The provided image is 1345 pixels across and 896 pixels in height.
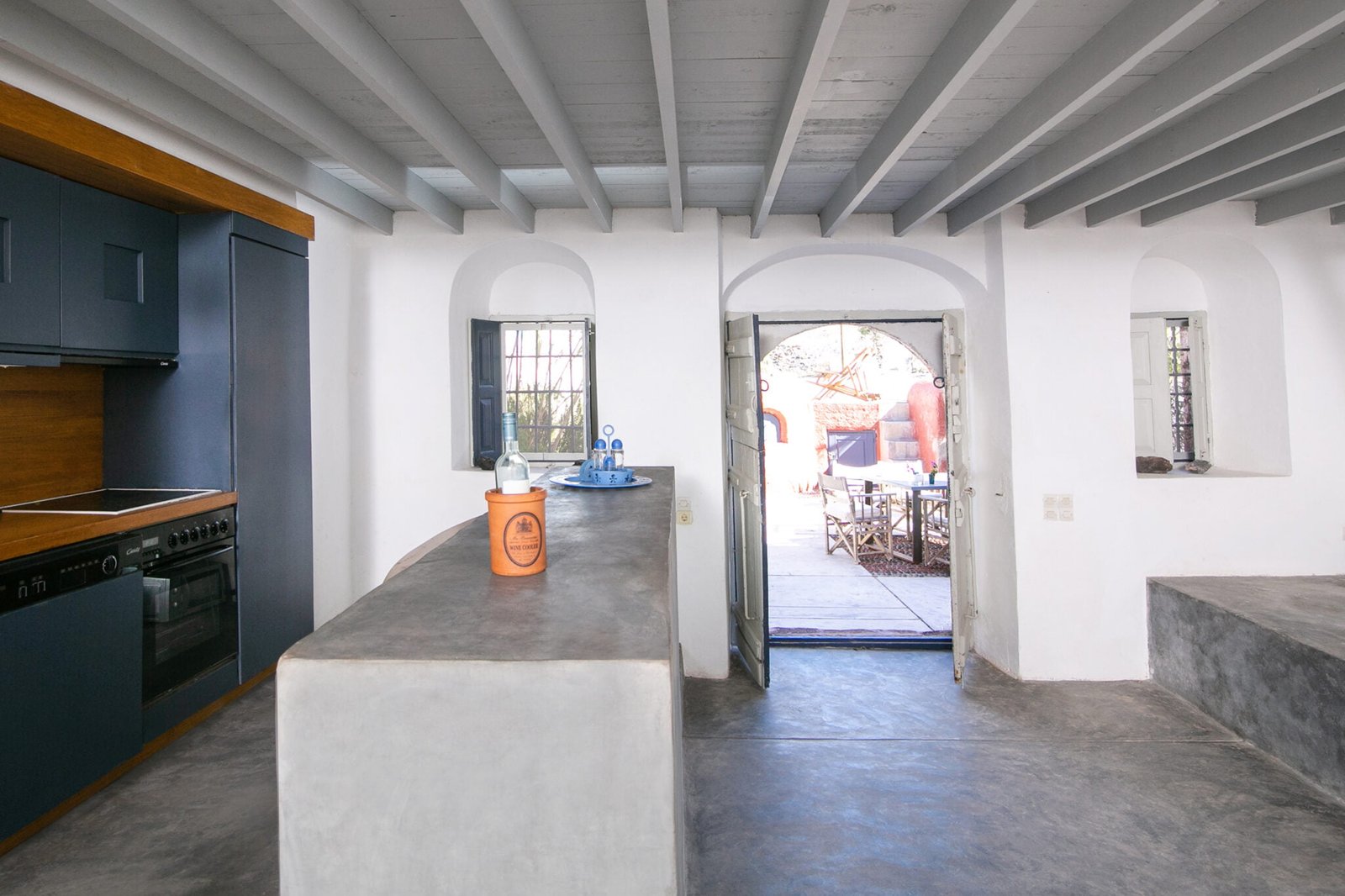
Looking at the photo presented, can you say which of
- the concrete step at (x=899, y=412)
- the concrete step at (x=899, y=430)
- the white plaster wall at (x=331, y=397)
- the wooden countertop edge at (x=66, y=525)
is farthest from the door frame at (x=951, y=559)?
the concrete step at (x=899, y=412)

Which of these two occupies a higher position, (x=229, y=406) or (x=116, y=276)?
(x=116, y=276)

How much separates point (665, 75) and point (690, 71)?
40 cm

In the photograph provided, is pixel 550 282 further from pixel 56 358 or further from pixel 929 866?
pixel 929 866

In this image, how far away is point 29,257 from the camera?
2.64 meters

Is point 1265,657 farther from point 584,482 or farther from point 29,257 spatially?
point 29,257

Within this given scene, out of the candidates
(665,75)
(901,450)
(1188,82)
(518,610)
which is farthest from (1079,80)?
(901,450)

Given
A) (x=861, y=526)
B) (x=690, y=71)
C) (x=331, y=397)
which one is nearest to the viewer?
(x=690, y=71)

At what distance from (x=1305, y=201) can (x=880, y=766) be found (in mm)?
4033

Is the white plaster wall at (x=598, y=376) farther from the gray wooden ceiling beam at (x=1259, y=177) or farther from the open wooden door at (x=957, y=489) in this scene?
the gray wooden ceiling beam at (x=1259, y=177)

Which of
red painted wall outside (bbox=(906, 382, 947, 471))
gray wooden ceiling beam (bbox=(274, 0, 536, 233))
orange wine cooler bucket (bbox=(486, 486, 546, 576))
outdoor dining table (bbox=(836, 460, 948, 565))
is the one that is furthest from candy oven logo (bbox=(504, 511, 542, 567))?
red painted wall outside (bbox=(906, 382, 947, 471))

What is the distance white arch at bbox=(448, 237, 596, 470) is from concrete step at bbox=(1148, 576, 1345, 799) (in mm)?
4161

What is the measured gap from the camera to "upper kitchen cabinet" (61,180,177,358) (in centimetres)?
285

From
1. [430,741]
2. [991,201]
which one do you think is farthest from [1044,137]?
[430,741]

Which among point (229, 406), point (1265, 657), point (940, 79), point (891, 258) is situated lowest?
point (1265, 657)
